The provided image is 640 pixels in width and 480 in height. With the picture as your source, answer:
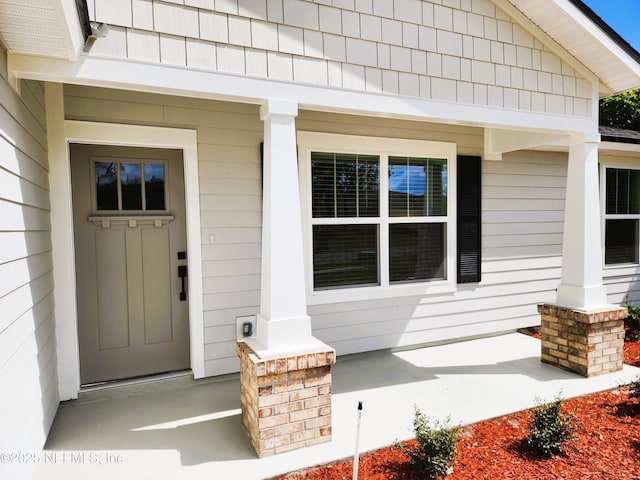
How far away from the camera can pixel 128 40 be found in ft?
7.85

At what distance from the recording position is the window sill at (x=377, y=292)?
4359mm

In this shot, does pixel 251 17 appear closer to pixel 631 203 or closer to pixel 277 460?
pixel 277 460

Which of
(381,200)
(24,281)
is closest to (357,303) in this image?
(381,200)

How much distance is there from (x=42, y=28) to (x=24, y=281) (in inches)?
54.7

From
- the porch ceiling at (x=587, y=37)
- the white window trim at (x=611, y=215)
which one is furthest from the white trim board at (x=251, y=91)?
the white window trim at (x=611, y=215)

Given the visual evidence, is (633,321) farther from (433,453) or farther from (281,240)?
(281,240)

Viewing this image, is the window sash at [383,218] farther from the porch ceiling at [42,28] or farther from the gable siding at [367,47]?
the porch ceiling at [42,28]

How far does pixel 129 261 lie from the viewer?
380cm

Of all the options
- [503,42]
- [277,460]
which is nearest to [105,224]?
[277,460]

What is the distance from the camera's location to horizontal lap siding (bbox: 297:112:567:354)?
4516mm

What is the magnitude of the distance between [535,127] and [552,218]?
2.39 metres

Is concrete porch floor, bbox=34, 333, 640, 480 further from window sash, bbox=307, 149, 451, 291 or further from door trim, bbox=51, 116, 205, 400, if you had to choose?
window sash, bbox=307, 149, 451, 291

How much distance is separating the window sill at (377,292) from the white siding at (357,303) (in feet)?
0.27

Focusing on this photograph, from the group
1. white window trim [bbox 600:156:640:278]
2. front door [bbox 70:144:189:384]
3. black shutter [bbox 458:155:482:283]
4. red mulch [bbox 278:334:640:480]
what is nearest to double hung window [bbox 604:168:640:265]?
white window trim [bbox 600:156:640:278]
